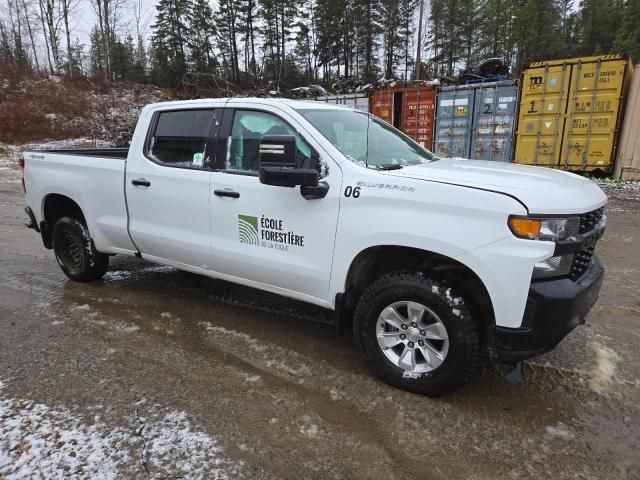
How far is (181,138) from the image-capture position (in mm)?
4000

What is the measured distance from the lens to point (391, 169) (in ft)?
10.2

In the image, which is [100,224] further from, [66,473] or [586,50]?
[586,50]

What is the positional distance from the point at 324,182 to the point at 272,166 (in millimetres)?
364

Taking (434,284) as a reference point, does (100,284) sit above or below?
below

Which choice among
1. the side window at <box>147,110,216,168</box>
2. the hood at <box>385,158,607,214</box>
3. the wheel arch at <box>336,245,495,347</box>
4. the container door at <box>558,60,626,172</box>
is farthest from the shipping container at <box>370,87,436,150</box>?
the wheel arch at <box>336,245,495,347</box>

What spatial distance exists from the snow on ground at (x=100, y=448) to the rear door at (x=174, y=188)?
60.0 inches

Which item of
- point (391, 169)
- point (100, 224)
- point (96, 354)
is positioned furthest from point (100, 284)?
point (391, 169)

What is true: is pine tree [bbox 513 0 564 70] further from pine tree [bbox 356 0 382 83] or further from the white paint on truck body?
the white paint on truck body

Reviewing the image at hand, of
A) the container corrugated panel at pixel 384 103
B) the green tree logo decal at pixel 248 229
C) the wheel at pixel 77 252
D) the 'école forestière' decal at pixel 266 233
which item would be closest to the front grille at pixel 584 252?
the 'école forestière' decal at pixel 266 233

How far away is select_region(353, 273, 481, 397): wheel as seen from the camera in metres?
2.71

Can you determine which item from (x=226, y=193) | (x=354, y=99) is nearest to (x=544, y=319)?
(x=226, y=193)

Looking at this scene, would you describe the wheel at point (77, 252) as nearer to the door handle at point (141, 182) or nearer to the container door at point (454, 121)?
the door handle at point (141, 182)

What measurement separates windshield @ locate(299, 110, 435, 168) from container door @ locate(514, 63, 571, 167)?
10222mm

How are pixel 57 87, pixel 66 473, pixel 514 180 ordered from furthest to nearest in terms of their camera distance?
pixel 57 87
pixel 514 180
pixel 66 473
